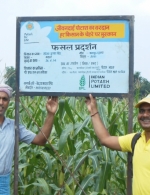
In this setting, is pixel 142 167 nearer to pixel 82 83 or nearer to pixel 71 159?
pixel 82 83

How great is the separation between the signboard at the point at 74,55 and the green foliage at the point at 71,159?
0.33m

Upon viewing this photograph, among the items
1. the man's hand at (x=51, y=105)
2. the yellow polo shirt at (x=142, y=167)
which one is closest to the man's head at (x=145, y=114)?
the yellow polo shirt at (x=142, y=167)

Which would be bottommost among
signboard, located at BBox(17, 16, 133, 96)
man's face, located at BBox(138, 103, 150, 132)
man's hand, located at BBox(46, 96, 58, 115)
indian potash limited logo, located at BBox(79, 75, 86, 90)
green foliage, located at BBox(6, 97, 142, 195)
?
green foliage, located at BBox(6, 97, 142, 195)

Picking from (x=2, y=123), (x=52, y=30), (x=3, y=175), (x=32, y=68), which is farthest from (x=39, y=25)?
(x=3, y=175)

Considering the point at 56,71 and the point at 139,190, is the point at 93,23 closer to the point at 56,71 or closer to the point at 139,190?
the point at 56,71

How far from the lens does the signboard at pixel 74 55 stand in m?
4.05

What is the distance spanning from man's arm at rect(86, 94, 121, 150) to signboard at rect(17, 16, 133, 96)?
3.8 inches

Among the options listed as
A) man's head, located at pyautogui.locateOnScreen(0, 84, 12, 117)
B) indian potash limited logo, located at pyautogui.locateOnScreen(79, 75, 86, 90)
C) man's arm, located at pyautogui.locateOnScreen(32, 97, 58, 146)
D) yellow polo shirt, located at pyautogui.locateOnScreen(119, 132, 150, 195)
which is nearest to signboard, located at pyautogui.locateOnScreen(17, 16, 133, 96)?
indian potash limited logo, located at pyautogui.locateOnScreen(79, 75, 86, 90)

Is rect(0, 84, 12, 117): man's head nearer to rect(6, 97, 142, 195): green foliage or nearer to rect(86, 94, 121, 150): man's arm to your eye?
rect(6, 97, 142, 195): green foliage

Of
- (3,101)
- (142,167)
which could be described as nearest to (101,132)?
(142,167)

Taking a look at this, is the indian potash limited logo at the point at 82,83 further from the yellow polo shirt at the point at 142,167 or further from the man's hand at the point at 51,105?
the yellow polo shirt at the point at 142,167

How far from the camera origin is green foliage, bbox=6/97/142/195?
451 cm

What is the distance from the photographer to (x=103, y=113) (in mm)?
4527

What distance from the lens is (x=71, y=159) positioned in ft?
14.9
